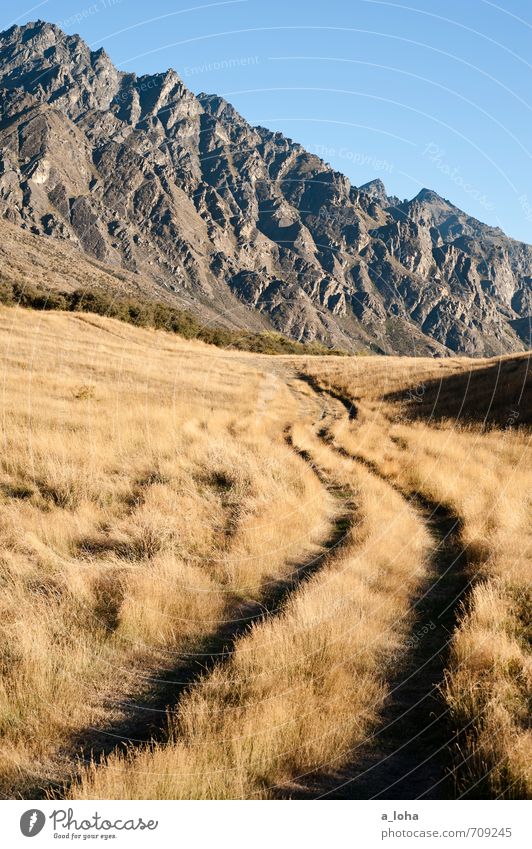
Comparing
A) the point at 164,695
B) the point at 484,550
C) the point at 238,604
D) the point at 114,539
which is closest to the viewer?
the point at 164,695

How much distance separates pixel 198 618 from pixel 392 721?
8.46ft

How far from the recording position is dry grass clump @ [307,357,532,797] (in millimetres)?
3945

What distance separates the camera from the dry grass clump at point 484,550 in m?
3.95

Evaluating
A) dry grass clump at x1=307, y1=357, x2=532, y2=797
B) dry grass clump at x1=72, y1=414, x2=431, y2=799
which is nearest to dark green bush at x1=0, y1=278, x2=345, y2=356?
dry grass clump at x1=307, y1=357, x2=532, y2=797

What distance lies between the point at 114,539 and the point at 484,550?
5983mm

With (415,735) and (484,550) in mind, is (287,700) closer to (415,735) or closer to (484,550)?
(415,735)

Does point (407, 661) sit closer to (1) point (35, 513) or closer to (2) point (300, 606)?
(2) point (300, 606)

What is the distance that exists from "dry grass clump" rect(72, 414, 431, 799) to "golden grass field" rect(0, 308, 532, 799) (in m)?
0.02

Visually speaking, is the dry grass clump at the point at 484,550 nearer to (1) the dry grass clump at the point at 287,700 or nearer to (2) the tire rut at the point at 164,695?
(1) the dry grass clump at the point at 287,700

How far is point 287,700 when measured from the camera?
15.2 feet

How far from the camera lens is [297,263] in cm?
14662

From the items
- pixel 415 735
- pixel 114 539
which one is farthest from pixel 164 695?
pixel 114 539

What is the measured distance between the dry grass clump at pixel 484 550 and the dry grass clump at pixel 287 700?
2.80 feet

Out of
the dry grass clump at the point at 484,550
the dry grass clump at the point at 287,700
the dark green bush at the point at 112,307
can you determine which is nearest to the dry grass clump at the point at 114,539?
the dry grass clump at the point at 287,700
